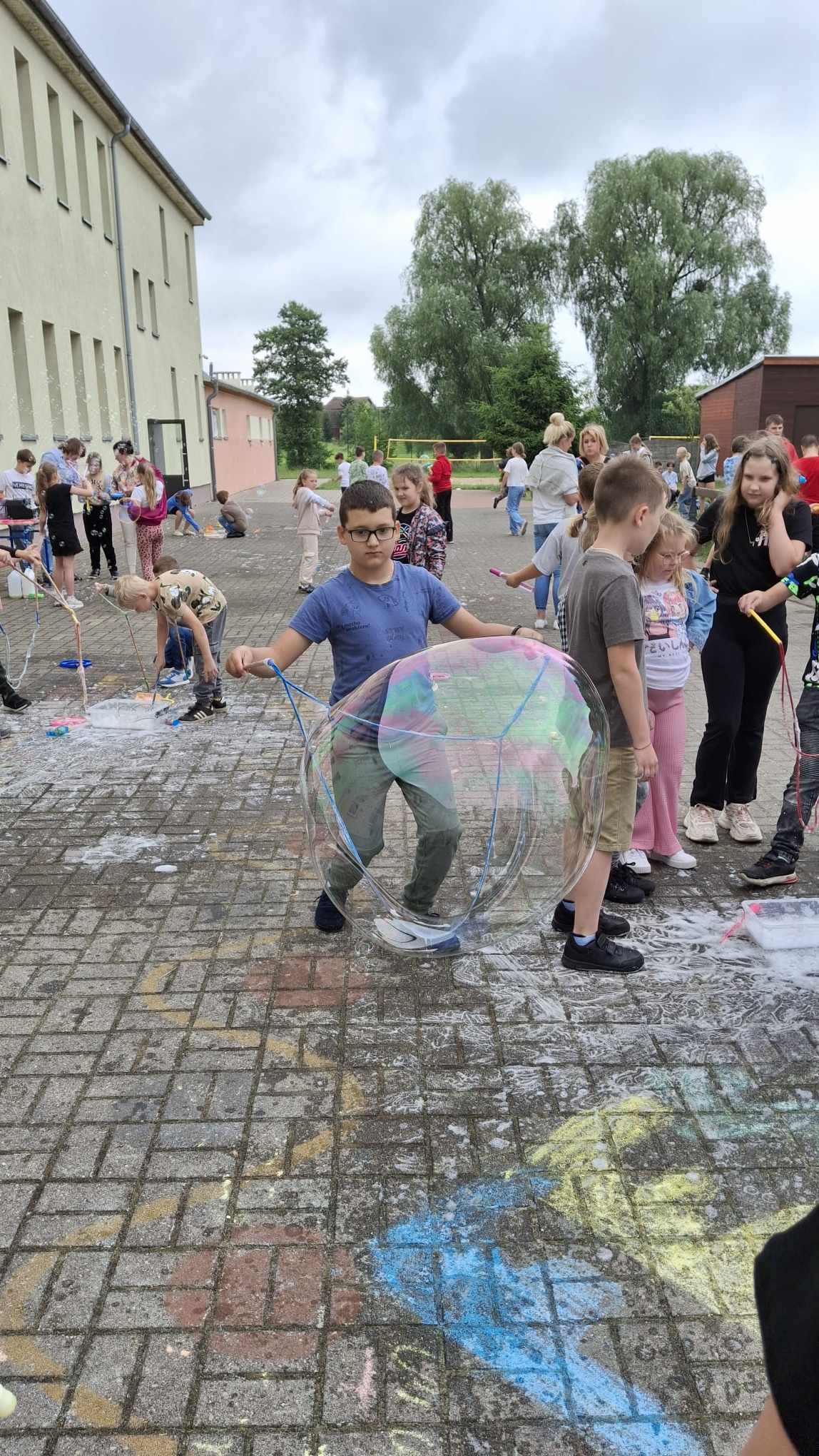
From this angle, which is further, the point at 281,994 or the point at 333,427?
the point at 333,427

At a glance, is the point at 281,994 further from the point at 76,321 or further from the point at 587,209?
the point at 587,209

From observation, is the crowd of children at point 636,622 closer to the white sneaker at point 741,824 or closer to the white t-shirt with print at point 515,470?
the white sneaker at point 741,824

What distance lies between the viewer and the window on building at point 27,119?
67.8 feet

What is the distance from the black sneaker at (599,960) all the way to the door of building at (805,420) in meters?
24.6

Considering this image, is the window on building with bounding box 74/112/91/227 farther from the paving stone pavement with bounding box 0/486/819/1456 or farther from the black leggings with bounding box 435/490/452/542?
the paving stone pavement with bounding box 0/486/819/1456

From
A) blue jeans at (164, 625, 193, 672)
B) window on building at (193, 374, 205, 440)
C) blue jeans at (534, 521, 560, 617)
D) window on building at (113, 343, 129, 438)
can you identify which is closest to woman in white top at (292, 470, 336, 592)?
blue jeans at (534, 521, 560, 617)

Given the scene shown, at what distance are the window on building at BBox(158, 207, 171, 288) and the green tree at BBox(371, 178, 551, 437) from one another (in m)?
14.7

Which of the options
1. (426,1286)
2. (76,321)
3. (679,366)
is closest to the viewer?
(426,1286)

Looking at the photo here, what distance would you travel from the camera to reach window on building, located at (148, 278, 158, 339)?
1212 inches

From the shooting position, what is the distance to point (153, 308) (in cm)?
3098

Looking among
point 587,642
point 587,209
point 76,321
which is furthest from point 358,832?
point 587,209

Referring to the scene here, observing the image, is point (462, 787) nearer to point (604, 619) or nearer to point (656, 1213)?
point (604, 619)

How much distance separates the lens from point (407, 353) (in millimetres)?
46438

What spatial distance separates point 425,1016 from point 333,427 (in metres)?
119
